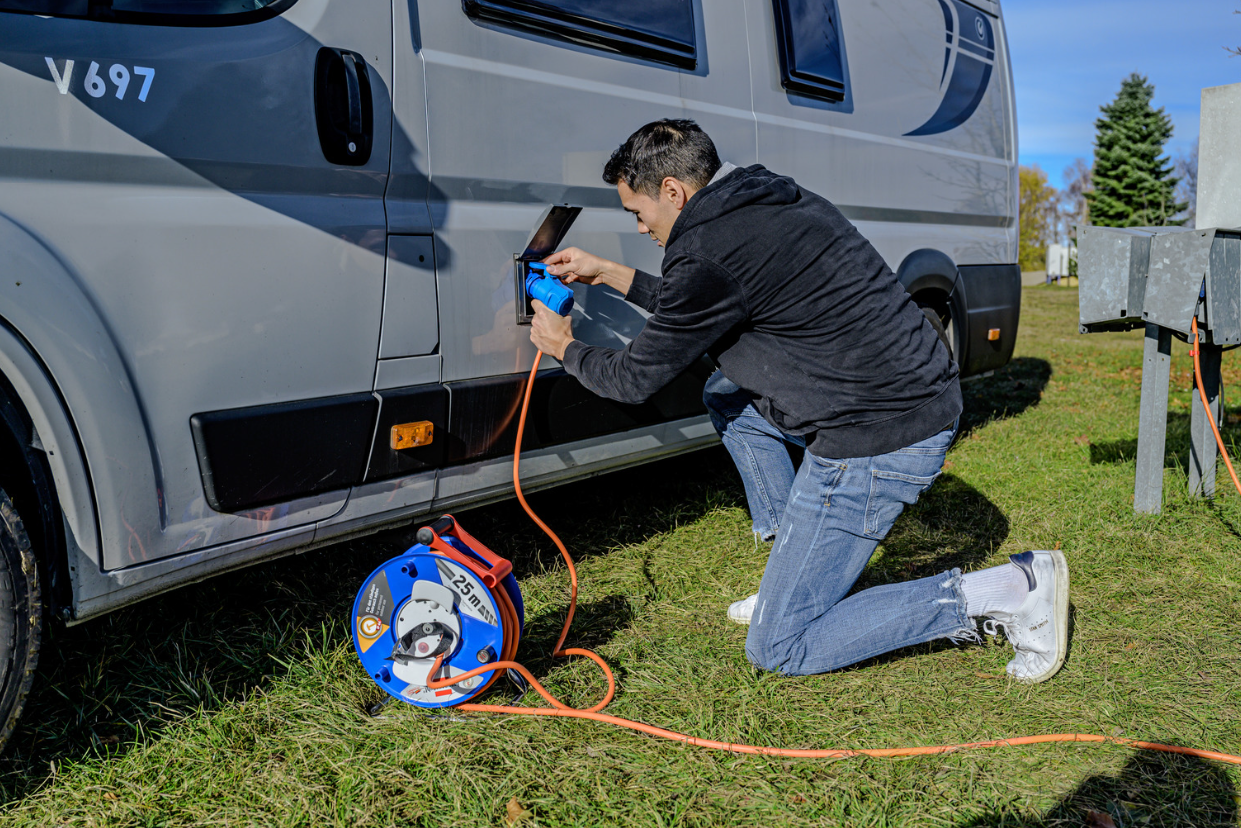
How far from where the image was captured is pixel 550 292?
2.46 m

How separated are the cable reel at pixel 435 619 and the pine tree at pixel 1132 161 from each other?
40.8 meters

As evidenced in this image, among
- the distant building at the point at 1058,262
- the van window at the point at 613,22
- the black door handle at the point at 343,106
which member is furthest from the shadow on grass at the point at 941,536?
the distant building at the point at 1058,262

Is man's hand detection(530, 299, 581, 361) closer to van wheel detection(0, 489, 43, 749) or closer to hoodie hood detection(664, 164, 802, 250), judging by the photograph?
hoodie hood detection(664, 164, 802, 250)

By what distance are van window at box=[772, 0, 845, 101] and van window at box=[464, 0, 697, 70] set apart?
0.51 meters

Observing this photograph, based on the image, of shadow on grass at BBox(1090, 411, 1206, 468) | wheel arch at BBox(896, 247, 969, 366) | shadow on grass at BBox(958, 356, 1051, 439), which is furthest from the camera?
shadow on grass at BBox(958, 356, 1051, 439)

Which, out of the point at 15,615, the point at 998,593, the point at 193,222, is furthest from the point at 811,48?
the point at 15,615

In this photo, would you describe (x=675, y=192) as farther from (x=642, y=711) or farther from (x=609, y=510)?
(x=609, y=510)

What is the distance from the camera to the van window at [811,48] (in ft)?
11.1

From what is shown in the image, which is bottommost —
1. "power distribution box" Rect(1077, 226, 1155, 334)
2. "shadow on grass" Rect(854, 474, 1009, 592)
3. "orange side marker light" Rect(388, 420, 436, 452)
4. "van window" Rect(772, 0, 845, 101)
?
"shadow on grass" Rect(854, 474, 1009, 592)

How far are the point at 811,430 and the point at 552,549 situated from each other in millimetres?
1282

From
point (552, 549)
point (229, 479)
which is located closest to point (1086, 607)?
point (552, 549)

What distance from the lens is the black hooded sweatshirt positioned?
7.31ft

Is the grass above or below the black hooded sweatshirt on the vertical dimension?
below

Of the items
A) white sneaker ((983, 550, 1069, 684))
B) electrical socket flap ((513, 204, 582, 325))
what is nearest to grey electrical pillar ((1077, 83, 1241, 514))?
white sneaker ((983, 550, 1069, 684))
